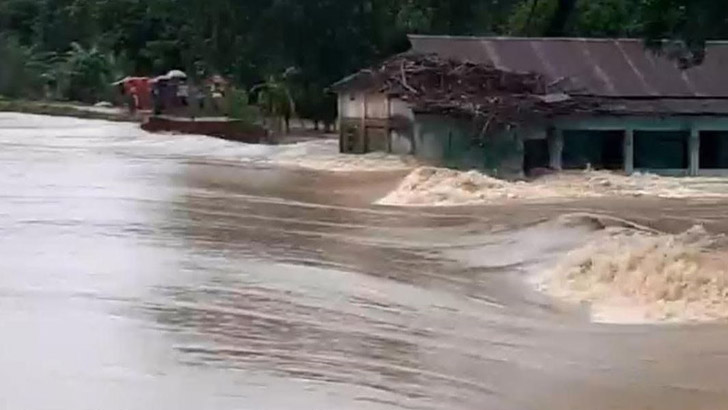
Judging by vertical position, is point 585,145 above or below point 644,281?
above

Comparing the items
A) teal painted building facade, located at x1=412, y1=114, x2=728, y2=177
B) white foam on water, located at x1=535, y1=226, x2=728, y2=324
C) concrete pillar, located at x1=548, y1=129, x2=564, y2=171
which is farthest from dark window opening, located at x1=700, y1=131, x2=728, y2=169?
white foam on water, located at x1=535, y1=226, x2=728, y2=324

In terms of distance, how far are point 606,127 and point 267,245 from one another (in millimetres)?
17473

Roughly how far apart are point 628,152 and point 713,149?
8.72ft

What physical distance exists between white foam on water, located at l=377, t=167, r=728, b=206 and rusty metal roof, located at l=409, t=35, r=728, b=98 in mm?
2996

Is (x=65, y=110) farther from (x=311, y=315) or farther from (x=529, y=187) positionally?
(x=311, y=315)

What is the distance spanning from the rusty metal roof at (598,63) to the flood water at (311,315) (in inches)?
362

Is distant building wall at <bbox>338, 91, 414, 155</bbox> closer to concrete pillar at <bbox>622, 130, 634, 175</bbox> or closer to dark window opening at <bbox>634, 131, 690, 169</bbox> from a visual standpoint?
concrete pillar at <bbox>622, 130, 634, 175</bbox>

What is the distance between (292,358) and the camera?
13523 millimetres

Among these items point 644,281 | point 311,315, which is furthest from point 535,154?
point 311,315

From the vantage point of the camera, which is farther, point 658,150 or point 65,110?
point 65,110

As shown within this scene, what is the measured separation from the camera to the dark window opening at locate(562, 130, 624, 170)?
123ft

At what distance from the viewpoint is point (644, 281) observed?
1739cm

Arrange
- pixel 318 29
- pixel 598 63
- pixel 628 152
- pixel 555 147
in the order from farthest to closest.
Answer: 1. pixel 318 29
2. pixel 598 63
3. pixel 628 152
4. pixel 555 147

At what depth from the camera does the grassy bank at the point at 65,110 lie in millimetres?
59031
